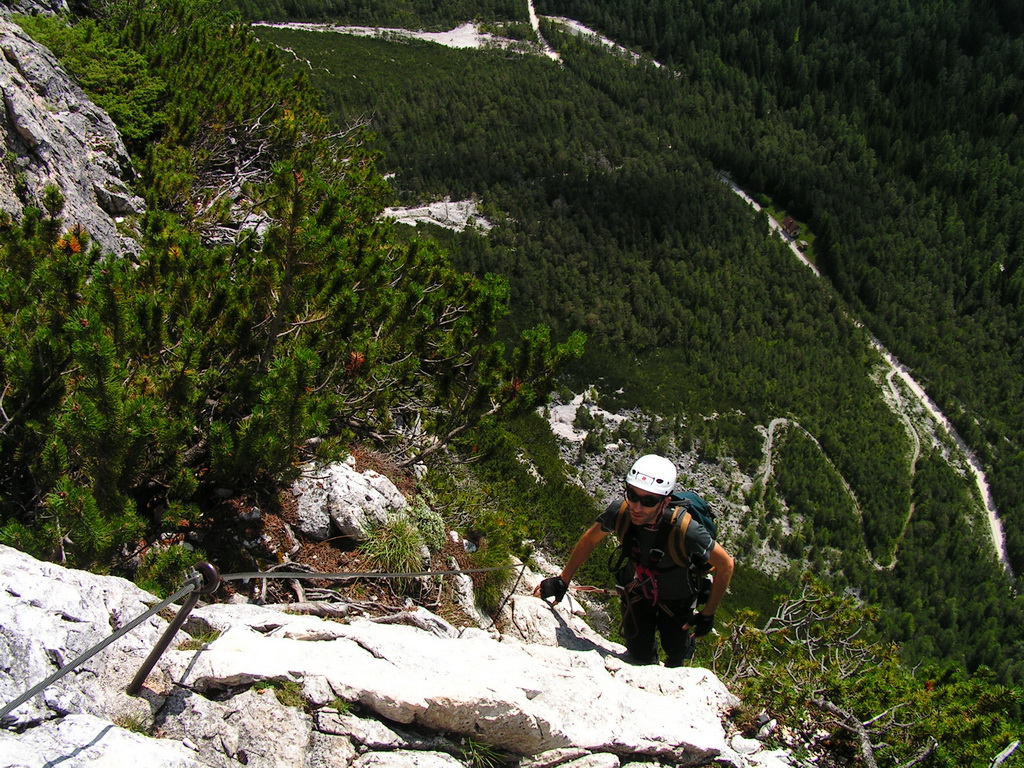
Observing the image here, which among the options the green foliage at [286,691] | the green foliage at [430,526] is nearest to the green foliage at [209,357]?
the green foliage at [430,526]

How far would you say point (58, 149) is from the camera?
7.91 metres

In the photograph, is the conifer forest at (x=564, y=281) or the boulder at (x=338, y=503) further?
the boulder at (x=338, y=503)

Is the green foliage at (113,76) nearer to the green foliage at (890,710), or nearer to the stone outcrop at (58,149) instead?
the stone outcrop at (58,149)

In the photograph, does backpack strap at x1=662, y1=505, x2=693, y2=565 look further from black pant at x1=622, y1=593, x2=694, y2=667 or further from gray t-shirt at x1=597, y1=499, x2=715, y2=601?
black pant at x1=622, y1=593, x2=694, y2=667

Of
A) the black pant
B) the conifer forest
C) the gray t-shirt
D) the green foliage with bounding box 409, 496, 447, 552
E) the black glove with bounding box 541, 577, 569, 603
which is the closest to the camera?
the gray t-shirt

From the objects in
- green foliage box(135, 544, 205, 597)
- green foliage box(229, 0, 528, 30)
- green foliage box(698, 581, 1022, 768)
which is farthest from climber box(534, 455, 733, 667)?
green foliage box(229, 0, 528, 30)

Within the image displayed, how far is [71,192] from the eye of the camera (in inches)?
295

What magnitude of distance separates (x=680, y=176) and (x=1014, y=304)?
55135 mm

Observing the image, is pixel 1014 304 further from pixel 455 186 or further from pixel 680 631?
pixel 680 631

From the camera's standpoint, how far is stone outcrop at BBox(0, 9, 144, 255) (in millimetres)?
7027

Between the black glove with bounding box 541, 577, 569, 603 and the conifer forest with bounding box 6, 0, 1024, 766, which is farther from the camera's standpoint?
the black glove with bounding box 541, 577, 569, 603

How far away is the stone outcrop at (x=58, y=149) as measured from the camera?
277 inches

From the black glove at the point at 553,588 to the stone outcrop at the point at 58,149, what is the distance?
5288 millimetres

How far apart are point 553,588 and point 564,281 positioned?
8798cm
